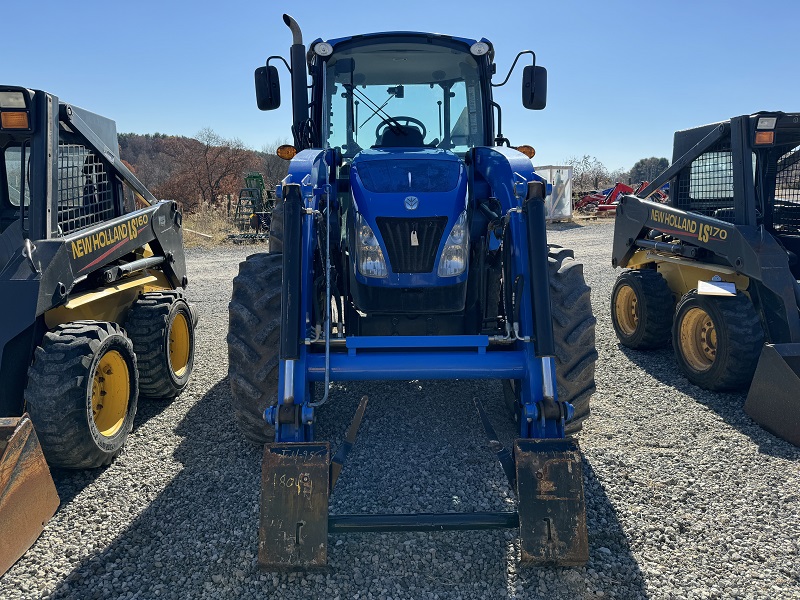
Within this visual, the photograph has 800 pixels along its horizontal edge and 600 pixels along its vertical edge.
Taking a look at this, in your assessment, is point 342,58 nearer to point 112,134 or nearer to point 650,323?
point 112,134

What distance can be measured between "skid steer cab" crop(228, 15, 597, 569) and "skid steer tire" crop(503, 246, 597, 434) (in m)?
0.01

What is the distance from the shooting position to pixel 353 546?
2.84 metres

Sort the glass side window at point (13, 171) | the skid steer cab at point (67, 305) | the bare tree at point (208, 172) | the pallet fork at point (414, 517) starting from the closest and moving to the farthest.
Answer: the pallet fork at point (414, 517) → the skid steer cab at point (67, 305) → the glass side window at point (13, 171) → the bare tree at point (208, 172)

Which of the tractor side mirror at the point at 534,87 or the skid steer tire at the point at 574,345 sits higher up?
the tractor side mirror at the point at 534,87

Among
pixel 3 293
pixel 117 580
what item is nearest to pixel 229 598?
pixel 117 580

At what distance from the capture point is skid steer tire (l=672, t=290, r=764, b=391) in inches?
181

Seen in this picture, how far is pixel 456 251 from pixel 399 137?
1.32 meters

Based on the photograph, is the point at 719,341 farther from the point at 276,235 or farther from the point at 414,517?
the point at 276,235

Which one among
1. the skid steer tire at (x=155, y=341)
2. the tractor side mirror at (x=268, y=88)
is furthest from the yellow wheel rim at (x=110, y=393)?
the tractor side mirror at (x=268, y=88)

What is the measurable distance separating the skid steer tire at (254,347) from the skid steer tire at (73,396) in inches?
32.5

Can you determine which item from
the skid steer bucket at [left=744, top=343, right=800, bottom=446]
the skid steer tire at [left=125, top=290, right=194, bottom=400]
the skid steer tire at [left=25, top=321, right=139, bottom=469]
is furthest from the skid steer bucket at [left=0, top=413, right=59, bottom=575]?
the skid steer bucket at [left=744, top=343, right=800, bottom=446]

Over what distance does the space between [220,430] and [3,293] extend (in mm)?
1647

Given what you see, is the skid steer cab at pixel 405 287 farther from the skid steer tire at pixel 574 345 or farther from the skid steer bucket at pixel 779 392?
the skid steer bucket at pixel 779 392

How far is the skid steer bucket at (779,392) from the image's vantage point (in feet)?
12.7
